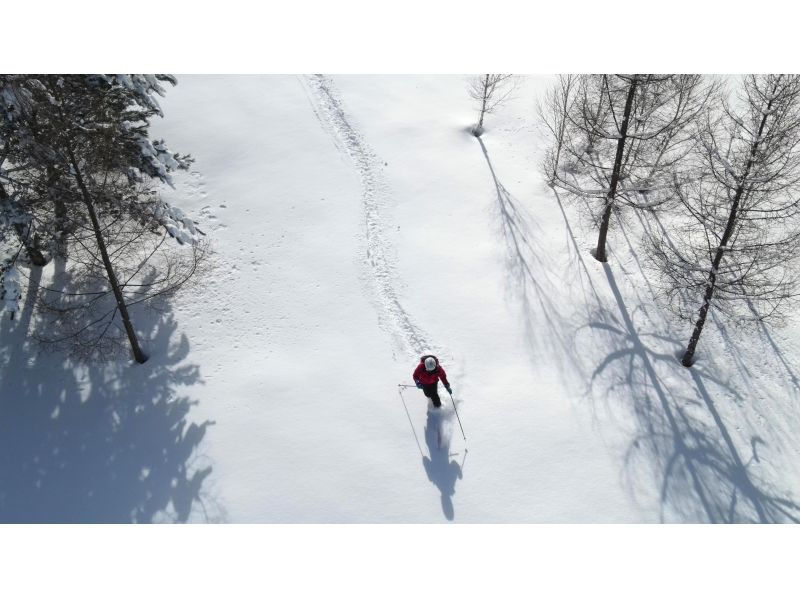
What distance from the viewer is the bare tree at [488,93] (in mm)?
19281

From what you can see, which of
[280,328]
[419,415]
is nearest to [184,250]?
[280,328]

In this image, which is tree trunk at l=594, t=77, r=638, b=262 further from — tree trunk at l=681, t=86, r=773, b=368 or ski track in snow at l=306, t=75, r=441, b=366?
ski track in snow at l=306, t=75, r=441, b=366

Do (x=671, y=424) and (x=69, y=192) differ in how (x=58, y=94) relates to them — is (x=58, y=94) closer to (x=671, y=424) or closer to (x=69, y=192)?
(x=69, y=192)

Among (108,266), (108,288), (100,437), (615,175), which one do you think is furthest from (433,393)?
(108,288)

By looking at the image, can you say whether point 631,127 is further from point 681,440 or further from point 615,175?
point 681,440

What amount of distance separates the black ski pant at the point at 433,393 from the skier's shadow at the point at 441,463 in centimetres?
21

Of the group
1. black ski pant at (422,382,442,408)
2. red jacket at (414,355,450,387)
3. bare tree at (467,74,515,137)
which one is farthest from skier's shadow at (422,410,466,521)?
bare tree at (467,74,515,137)

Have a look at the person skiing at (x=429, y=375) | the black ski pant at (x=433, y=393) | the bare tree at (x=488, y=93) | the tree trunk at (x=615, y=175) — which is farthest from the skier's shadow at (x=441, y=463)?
the bare tree at (x=488, y=93)

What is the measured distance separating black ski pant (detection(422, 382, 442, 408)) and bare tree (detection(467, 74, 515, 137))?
11833 mm

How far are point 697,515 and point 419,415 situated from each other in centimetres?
575

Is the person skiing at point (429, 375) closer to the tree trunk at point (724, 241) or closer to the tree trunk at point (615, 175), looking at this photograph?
the tree trunk at point (724, 241)

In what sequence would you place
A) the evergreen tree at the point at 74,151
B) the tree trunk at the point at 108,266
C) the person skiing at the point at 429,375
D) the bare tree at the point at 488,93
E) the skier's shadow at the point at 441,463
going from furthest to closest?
1. the bare tree at the point at 488,93
2. the person skiing at the point at 429,375
3. the skier's shadow at the point at 441,463
4. the tree trunk at the point at 108,266
5. the evergreen tree at the point at 74,151

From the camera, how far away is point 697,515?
32.4ft

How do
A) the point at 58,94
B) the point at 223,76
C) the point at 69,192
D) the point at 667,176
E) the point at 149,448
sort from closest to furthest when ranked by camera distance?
the point at 58,94 → the point at 69,192 → the point at 149,448 → the point at 667,176 → the point at 223,76
